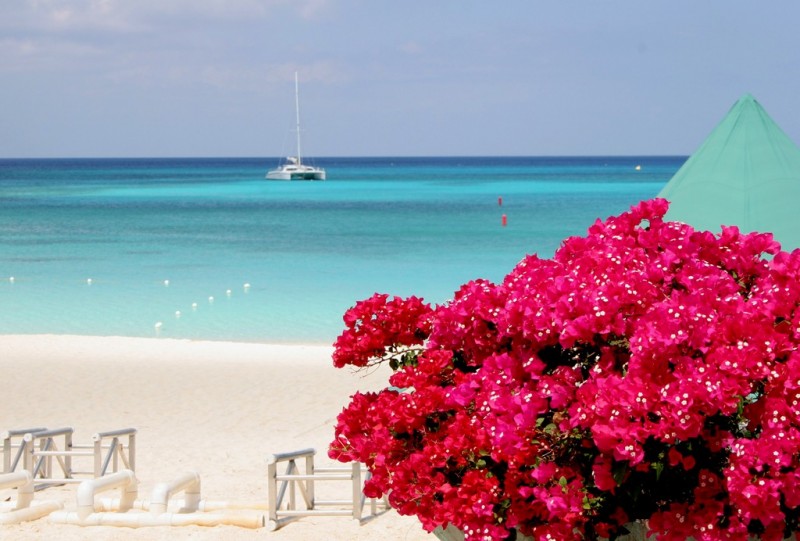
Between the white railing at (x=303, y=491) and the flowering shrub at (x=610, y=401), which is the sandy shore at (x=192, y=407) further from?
the flowering shrub at (x=610, y=401)

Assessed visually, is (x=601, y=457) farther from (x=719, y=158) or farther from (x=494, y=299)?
(x=719, y=158)

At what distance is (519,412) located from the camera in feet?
12.8

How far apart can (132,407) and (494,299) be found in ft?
34.8

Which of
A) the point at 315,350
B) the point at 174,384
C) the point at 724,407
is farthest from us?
the point at 315,350

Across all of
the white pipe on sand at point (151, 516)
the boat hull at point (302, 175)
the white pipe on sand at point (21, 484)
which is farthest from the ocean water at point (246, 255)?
the boat hull at point (302, 175)

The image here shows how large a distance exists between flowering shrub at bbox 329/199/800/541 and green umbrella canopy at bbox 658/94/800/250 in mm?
3122

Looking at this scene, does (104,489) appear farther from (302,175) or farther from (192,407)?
(302,175)

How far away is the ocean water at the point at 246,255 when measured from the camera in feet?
82.3

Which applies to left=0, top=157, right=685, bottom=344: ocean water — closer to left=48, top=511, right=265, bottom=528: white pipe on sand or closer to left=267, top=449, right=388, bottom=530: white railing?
left=267, top=449, right=388, bottom=530: white railing

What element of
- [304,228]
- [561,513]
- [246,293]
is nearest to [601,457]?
[561,513]

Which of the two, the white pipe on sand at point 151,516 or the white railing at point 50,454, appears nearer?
the white pipe on sand at point 151,516

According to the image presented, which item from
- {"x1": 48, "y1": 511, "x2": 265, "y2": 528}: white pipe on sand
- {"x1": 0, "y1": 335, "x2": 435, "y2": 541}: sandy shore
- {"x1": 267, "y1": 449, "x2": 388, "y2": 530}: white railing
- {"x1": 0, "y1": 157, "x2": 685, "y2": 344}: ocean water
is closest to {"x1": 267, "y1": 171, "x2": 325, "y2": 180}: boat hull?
{"x1": 0, "y1": 157, "x2": 685, "y2": 344}: ocean water

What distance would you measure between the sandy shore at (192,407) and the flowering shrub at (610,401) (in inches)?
123

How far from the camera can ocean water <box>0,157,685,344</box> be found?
25.1 meters
